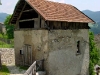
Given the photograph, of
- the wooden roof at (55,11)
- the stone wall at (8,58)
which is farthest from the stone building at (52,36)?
the stone wall at (8,58)

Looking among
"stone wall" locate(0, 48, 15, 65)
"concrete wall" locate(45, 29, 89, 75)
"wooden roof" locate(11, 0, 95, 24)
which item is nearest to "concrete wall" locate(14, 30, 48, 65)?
"concrete wall" locate(45, 29, 89, 75)

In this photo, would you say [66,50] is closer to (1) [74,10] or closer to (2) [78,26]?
(2) [78,26]

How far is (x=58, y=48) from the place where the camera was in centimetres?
1623

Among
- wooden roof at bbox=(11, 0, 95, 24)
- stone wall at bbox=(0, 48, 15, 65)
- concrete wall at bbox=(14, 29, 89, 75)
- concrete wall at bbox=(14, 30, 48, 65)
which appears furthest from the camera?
stone wall at bbox=(0, 48, 15, 65)

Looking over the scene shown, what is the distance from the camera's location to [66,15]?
17.5m

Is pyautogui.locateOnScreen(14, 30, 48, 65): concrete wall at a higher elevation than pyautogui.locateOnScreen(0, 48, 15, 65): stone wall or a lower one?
higher

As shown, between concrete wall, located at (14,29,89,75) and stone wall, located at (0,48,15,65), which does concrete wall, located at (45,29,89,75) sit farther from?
stone wall, located at (0,48,15,65)

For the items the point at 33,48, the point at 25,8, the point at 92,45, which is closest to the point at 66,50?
the point at 33,48

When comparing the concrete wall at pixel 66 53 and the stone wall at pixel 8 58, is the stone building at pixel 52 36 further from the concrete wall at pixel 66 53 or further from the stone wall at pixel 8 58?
the stone wall at pixel 8 58

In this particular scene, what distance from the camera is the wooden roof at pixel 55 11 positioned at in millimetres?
15887

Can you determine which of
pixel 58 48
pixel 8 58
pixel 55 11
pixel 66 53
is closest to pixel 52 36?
pixel 58 48

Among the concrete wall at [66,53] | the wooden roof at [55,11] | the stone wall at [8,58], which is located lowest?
the stone wall at [8,58]

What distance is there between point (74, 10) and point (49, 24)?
208 inches

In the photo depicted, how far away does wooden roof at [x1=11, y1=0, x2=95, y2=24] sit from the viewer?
15887 millimetres
